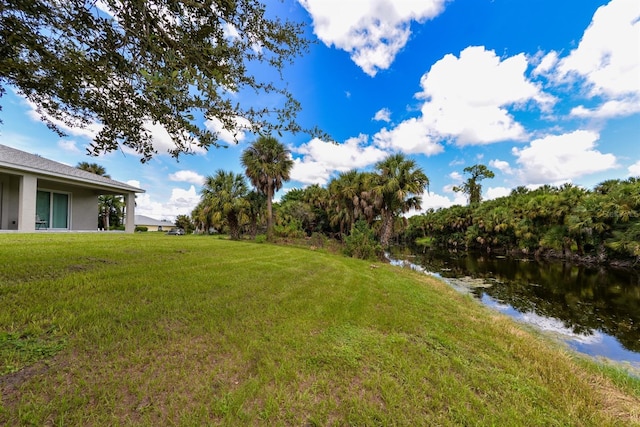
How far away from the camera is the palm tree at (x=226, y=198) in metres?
19.0

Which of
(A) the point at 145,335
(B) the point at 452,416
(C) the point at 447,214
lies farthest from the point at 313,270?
(C) the point at 447,214

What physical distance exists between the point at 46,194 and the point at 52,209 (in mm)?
865

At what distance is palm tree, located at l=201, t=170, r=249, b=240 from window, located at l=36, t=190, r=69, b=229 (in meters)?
7.66

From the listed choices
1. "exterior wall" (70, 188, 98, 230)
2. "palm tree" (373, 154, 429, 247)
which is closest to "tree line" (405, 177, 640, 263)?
"palm tree" (373, 154, 429, 247)

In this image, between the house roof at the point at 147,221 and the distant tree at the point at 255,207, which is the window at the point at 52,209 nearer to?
the distant tree at the point at 255,207

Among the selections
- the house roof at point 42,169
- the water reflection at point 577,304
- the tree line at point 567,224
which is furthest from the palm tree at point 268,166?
the tree line at point 567,224

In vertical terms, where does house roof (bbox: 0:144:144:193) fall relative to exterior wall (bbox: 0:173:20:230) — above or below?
above

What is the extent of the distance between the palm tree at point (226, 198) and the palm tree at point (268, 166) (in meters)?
1.26

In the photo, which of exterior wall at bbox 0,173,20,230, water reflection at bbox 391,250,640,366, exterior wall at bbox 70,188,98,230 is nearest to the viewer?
water reflection at bbox 391,250,640,366

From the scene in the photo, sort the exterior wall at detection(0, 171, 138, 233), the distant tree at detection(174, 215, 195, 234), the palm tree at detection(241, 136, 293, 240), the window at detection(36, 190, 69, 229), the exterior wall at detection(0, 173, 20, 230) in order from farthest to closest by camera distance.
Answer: the distant tree at detection(174, 215, 195, 234)
the palm tree at detection(241, 136, 293, 240)
the window at detection(36, 190, 69, 229)
the exterior wall at detection(0, 173, 20, 230)
the exterior wall at detection(0, 171, 138, 233)

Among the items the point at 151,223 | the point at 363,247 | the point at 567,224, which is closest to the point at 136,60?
the point at 363,247

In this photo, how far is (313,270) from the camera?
334 inches

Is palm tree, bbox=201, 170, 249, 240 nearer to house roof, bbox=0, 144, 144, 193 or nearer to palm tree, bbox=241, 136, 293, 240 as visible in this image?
palm tree, bbox=241, 136, 293, 240

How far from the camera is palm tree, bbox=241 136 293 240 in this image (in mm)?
19969
